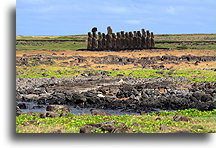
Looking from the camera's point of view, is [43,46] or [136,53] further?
[43,46]

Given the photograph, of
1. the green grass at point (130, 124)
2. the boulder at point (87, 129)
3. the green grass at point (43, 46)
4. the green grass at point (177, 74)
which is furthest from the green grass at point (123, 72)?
the green grass at point (43, 46)

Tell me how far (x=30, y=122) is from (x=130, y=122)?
4.16 metres

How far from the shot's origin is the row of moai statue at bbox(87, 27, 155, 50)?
63.0 metres

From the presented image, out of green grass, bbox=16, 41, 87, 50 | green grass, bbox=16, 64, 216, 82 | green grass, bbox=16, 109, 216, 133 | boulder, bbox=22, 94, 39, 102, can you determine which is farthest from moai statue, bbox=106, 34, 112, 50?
green grass, bbox=16, 109, 216, 133

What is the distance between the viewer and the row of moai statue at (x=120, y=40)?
6300 cm

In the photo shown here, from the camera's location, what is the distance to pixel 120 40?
209ft

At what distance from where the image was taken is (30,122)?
17.8 metres

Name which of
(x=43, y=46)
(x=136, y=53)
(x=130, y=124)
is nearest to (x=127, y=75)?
(x=136, y=53)

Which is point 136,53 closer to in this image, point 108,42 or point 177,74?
point 108,42

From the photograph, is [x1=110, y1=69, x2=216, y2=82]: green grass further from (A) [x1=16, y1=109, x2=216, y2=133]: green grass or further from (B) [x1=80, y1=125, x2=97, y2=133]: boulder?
(B) [x1=80, y1=125, x2=97, y2=133]: boulder

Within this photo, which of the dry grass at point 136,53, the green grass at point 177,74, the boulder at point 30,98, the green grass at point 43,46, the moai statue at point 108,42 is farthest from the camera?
the green grass at point 43,46

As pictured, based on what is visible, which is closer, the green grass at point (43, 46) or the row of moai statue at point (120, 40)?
the row of moai statue at point (120, 40)

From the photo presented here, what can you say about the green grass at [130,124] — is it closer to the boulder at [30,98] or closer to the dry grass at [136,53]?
the boulder at [30,98]
